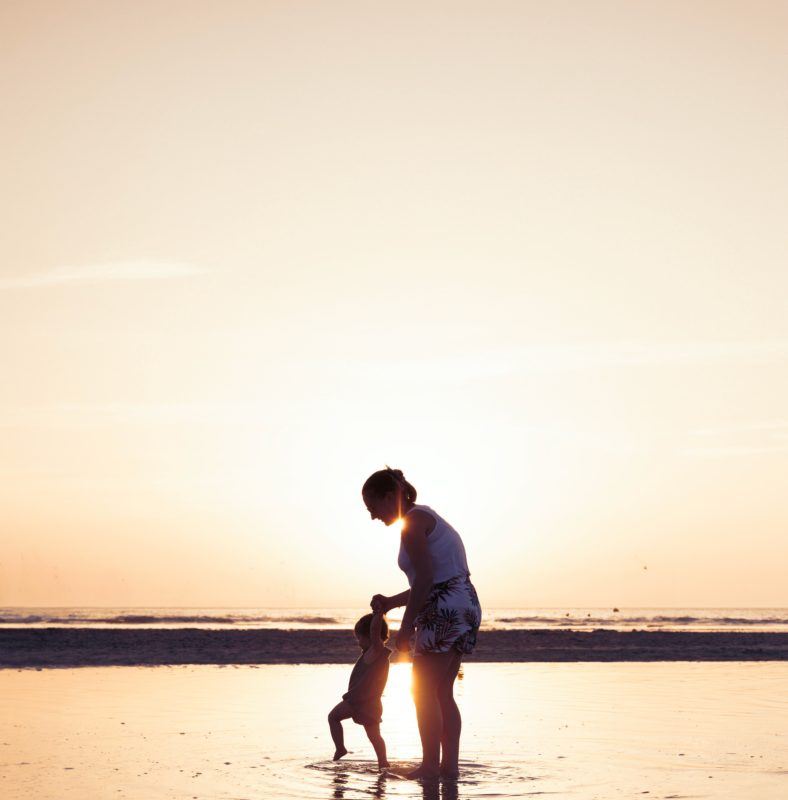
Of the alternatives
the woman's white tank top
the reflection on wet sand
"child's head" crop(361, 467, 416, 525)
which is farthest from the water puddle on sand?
"child's head" crop(361, 467, 416, 525)

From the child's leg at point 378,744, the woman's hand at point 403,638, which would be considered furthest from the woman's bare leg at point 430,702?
the child's leg at point 378,744

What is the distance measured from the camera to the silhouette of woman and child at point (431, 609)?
7.70 metres

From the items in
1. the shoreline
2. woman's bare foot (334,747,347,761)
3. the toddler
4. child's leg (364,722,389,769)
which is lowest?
the shoreline

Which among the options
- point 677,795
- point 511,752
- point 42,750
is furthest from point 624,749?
point 42,750

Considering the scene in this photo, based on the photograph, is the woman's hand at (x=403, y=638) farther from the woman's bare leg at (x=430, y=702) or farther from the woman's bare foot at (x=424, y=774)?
the woman's bare foot at (x=424, y=774)

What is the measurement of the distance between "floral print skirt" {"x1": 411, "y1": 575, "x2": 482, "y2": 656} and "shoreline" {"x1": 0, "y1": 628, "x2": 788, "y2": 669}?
14.5 metres

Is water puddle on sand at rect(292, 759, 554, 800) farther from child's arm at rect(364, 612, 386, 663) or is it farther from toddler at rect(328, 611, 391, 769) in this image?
child's arm at rect(364, 612, 386, 663)

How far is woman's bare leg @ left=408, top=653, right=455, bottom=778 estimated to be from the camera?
7875mm

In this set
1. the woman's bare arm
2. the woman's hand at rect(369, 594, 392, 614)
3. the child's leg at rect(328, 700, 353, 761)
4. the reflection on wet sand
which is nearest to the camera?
the reflection on wet sand

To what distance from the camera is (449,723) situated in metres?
8.06

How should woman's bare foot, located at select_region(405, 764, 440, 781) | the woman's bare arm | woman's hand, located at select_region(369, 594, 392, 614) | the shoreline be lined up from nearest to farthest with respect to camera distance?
the woman's bare arm → woman's bare foot, located at select_region(405, 764, 440, 781) → woman's hand, located at select_region(369, 594, 392, 614) → the shoreline

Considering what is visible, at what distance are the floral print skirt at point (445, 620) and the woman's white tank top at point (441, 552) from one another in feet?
0.20

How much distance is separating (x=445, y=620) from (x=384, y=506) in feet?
Result: 2.79

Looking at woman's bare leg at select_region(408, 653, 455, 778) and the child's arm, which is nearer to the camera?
woman's bare leg at select_region(408, 653, 455, 778)
